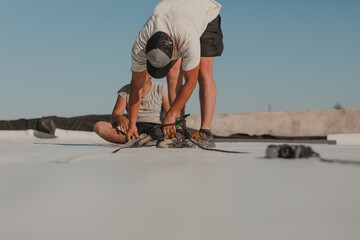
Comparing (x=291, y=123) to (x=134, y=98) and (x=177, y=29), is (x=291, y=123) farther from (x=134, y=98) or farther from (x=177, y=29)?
(x=177, y=29)

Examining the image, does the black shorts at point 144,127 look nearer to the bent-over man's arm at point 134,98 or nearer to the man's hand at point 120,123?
the man's hand at point 120,123

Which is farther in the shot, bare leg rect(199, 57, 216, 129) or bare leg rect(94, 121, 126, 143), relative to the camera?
bare leg rect(94, 121, 126, 143)

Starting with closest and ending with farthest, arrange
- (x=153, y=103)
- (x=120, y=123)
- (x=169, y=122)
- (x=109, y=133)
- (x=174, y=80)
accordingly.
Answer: (x=169, y=122)
(x=174, y=80)
(x=120, y=123)
(x=109, y=133)
(x=153, y=103)

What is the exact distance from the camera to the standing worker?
202 centimetres

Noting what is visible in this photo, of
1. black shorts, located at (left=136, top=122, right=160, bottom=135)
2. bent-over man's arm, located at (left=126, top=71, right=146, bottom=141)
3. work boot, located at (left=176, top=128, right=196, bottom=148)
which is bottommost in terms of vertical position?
work boot, located at (left=176, top=128, right=196, bottom=148)

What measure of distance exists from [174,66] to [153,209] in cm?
193

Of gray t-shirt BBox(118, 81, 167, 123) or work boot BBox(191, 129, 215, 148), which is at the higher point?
gray t-shirt BBox(118, 81, 167, 123)

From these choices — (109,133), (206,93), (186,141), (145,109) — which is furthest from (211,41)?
(109,133)

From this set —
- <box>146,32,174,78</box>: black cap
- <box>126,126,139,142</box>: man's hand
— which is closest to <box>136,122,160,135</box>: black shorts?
<box>126,126,139,142</box>: man's hand

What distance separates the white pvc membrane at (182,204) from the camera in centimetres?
66

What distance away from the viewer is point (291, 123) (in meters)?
5.18

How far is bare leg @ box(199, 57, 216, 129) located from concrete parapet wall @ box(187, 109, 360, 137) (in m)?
3.02

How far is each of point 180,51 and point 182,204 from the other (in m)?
1.48

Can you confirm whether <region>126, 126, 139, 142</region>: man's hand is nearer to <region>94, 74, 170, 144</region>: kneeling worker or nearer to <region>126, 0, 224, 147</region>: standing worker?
<region>126, 0, 224, 147</region>: standing worker
